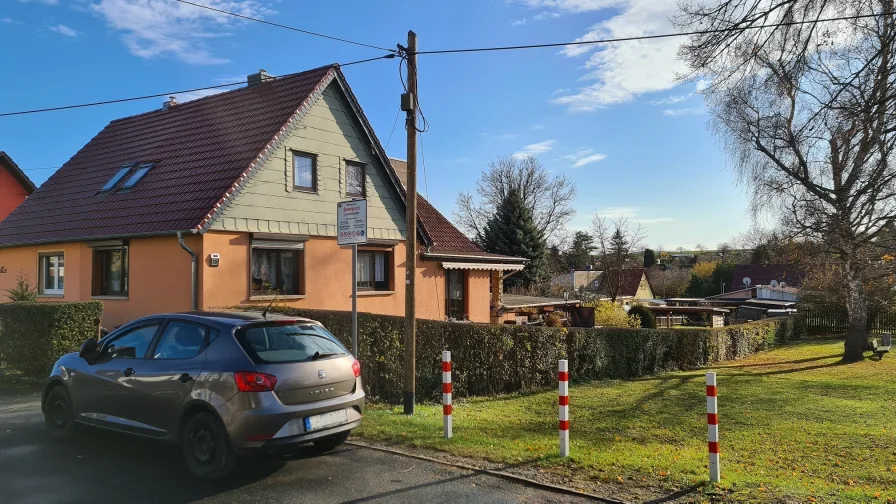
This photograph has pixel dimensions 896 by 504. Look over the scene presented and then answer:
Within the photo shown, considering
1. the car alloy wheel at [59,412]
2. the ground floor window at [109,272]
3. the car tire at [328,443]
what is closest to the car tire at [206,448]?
the car tire at [328,443]

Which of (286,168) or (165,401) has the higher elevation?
(286,168)

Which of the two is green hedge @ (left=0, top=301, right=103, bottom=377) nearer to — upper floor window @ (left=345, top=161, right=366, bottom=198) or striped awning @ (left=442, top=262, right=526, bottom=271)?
upper floor window @ (left=345, top=161, right=366, bottom=198)

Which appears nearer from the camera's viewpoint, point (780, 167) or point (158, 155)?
point (158, 155)

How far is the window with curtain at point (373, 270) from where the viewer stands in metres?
18.2

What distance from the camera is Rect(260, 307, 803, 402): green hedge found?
34.2 ft

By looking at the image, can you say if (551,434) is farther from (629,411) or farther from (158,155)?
(158,155)

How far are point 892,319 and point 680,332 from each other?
20311 millimetres

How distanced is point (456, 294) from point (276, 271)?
8.75 m

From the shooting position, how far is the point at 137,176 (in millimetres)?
16938

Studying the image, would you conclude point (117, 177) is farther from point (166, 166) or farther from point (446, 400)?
point (446, 400)

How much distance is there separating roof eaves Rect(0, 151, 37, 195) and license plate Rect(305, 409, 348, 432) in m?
29.1

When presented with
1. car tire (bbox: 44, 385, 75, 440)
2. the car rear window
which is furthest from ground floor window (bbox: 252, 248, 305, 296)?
the car rear window

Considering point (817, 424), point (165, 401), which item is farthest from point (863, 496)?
point (165, 401)

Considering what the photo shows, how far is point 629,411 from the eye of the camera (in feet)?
35.0
